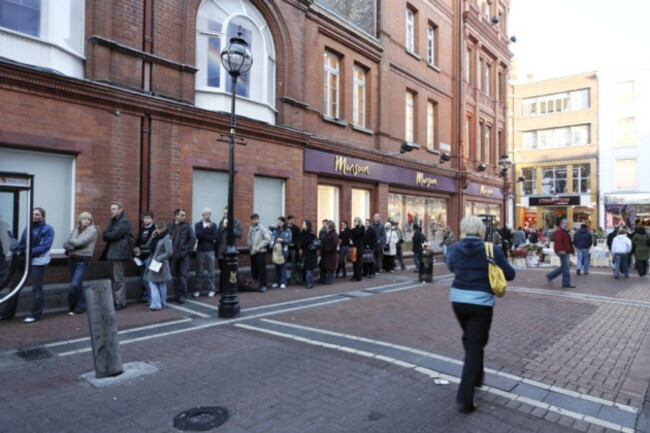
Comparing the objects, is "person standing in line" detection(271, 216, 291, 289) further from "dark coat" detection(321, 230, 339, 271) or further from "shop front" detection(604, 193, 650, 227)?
"shop front" detection(604, 193, 650, 227)

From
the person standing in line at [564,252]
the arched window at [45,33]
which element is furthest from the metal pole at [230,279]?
the person standing in line at [564,252]

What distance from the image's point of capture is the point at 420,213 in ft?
63.1

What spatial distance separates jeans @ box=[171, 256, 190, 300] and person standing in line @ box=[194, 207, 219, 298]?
60cm

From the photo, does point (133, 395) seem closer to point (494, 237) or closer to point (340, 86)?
point (340, 86)

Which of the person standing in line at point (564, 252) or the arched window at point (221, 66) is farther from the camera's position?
the person standing in line at point (564, 252)

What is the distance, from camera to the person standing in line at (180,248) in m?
8.76

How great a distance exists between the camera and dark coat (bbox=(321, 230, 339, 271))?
11.6m

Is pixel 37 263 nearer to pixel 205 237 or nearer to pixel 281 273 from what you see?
pixel 205 237

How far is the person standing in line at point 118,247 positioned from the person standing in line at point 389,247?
28.6 ft

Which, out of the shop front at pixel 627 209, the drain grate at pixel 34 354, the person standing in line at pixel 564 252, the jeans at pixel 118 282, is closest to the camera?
the drain grate at pixel 34 354

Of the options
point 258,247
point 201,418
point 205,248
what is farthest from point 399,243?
point 201,418

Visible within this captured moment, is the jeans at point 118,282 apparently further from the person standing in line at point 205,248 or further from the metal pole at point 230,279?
the metal pole at point 230,279

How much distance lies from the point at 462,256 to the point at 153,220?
7.01m

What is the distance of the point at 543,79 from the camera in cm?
4150
